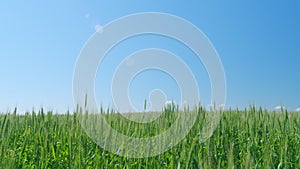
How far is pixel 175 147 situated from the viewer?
3.14m

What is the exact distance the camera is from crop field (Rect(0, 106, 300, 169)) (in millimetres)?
2857

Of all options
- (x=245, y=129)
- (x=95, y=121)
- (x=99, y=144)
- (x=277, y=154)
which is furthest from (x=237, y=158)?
(x=95, y=121)

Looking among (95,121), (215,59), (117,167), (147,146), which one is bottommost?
(117,167)

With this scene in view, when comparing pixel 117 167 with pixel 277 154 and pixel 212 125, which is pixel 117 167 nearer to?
pixel 212 125

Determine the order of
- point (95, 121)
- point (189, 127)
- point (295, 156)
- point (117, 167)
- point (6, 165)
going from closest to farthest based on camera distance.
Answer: point (6, 165) < point (117, 167) < point (295, 156) < point (189, 127) < point (95, 121)

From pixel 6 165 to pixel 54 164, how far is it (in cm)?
64

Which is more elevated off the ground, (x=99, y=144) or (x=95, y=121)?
(x=95, y=121)

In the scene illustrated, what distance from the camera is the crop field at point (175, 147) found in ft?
9.37

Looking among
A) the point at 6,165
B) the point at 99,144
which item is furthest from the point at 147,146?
the point at 6,165

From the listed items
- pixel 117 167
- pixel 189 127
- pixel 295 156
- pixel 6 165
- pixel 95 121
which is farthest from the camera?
pixel 95 121

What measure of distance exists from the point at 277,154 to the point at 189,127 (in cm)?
98

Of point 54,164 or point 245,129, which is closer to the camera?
point 54,164

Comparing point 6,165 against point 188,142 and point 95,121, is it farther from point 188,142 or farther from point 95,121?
point 188,142

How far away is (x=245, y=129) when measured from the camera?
13.6 feet
